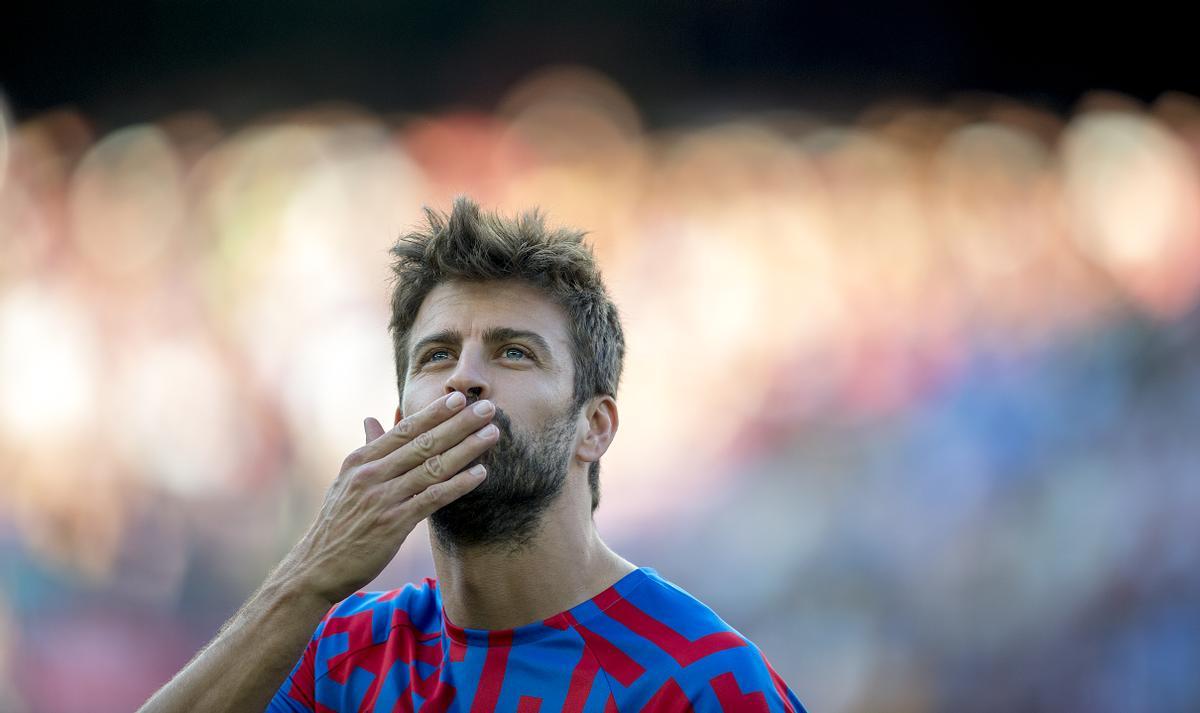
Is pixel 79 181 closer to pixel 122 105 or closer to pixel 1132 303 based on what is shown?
pixel 122 105

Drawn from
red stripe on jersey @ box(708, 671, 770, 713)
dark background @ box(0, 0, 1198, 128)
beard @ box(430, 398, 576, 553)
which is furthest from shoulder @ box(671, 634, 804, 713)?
dark background @ box(0, 0, 1198, 128)

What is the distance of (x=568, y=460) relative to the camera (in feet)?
8.72

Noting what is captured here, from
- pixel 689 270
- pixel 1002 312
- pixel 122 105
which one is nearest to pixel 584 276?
pixel 689 270

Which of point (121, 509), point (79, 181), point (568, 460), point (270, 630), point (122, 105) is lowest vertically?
point (270, 630)

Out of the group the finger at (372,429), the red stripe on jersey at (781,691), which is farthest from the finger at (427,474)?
the red stripe on jersey at (781,691)

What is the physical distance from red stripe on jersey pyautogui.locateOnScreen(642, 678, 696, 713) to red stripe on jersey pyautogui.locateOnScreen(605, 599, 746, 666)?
0.19 feet

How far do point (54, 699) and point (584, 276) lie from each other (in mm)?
4544

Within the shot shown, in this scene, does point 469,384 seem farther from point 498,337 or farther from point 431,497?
point 431,497

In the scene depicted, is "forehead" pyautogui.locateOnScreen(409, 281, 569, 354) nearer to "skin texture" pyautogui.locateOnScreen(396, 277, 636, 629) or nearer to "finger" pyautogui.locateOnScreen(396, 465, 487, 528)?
"skin texture" pyautogui.locateOnScreen(396, 277, 636, 629)

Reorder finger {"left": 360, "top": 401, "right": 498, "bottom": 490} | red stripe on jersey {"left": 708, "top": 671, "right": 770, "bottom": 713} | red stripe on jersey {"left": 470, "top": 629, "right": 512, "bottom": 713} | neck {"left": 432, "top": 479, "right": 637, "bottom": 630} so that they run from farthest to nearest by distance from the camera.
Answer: neck {"left": 432, "top": 479, "right": 637, "bottom": 630} < red stripe on jersey {"left": 470, "top": 629, "right": 512, "bottom": 713} < finger {"left": 360, "top": 401, "right": 498, "bottom": 490} < red stripe on jersey {"left": 708, "top": 671, "right": 770, "bottom": 713}

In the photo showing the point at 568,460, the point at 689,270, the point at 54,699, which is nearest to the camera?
the point at 568,460

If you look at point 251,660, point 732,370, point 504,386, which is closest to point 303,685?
point 251,660

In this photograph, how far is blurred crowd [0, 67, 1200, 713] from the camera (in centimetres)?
588

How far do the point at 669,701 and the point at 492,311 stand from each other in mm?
989
